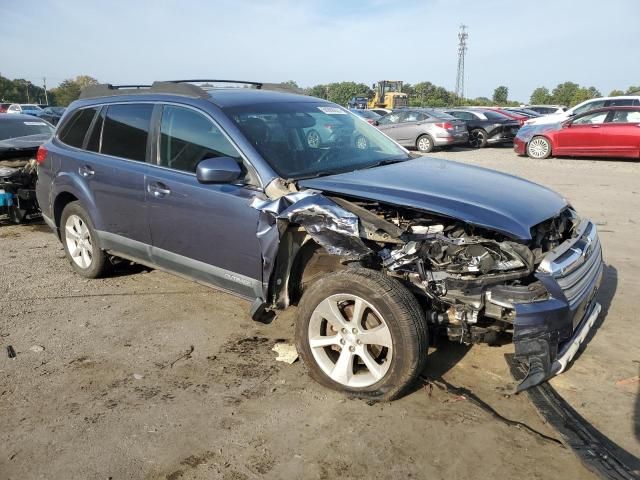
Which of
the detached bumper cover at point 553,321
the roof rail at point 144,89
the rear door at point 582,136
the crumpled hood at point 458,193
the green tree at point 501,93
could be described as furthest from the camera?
the green tree at point 501,93

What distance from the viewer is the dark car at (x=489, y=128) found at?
20297 millimetres

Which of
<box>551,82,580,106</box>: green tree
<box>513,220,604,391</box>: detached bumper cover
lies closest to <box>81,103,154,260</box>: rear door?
<box>513,220,604,391</box>: detached bumper cover

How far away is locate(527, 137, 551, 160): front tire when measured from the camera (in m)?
15.9

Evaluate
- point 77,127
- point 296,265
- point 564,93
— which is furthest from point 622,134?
point 564,93

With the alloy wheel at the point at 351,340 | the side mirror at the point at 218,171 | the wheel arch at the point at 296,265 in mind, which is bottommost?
the alloy wheel at the point at 351,340

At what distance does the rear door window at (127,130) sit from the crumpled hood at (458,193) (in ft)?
5.59

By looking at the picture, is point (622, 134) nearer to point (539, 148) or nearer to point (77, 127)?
point (539, 148)

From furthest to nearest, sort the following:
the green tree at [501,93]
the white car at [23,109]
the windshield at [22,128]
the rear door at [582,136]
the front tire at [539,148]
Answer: the green tree at [501,93]
the white car at [23,109]
the front tire at [539,148]
the rear door at [582,136]
the windshield at [22,128]

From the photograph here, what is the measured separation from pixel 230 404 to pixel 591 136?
14.5 metres

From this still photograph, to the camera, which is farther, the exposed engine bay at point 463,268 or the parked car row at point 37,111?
the parked car row at point 37,111

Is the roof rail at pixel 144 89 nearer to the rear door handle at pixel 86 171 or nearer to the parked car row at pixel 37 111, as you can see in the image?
the rear door handle at pixel 86 171

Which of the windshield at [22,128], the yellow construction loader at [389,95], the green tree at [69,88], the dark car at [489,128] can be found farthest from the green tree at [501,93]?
the windshield at [22,128]

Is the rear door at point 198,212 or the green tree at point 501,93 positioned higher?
the green tree at point 501,93

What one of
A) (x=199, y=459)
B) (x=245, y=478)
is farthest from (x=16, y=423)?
(x=245, y=478)
